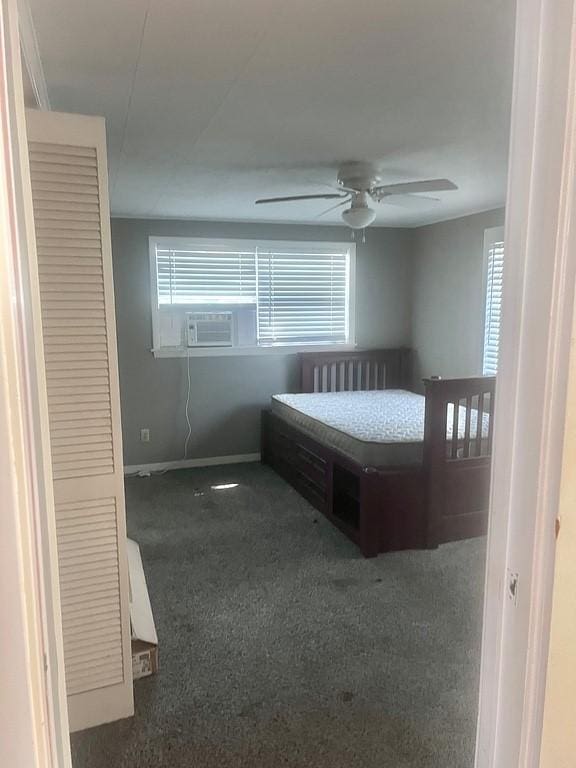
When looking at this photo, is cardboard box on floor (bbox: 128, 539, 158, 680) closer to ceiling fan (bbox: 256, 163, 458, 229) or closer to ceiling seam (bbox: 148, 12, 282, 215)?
ceiling seam (bbox: 148, 12, 282, 215)

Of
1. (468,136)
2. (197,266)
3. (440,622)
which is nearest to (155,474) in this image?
(197,266)

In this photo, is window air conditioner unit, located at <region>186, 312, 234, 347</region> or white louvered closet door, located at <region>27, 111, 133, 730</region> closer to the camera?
white louvered closet door, located at <region>27, 111, 133, 730</region>

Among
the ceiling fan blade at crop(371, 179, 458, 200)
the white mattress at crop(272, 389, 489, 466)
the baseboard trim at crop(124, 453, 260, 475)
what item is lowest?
the baseboard trim at crop(124, 453, 260, 475)

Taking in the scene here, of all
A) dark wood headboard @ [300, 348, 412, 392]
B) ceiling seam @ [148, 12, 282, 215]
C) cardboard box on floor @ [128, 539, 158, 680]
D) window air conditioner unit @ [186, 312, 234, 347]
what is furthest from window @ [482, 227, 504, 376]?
cardboard box on floor @ [128, 539, 158, 680]

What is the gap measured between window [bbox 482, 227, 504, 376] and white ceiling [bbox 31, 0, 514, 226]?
119 cm

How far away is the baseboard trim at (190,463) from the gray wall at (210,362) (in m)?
0.04

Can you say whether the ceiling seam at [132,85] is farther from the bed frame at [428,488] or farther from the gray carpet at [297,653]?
the gray carpet at [297,653]

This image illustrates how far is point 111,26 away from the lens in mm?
1541

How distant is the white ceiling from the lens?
1.48 m

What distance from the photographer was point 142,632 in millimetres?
2291

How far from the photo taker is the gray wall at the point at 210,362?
4.66m

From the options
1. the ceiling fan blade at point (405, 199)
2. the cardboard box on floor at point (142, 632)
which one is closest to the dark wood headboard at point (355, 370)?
the ceiling fan blade at point (405, 199)

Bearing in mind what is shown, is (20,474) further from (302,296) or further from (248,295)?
(302,296)

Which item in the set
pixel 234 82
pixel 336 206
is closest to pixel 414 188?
pixel 336 206
